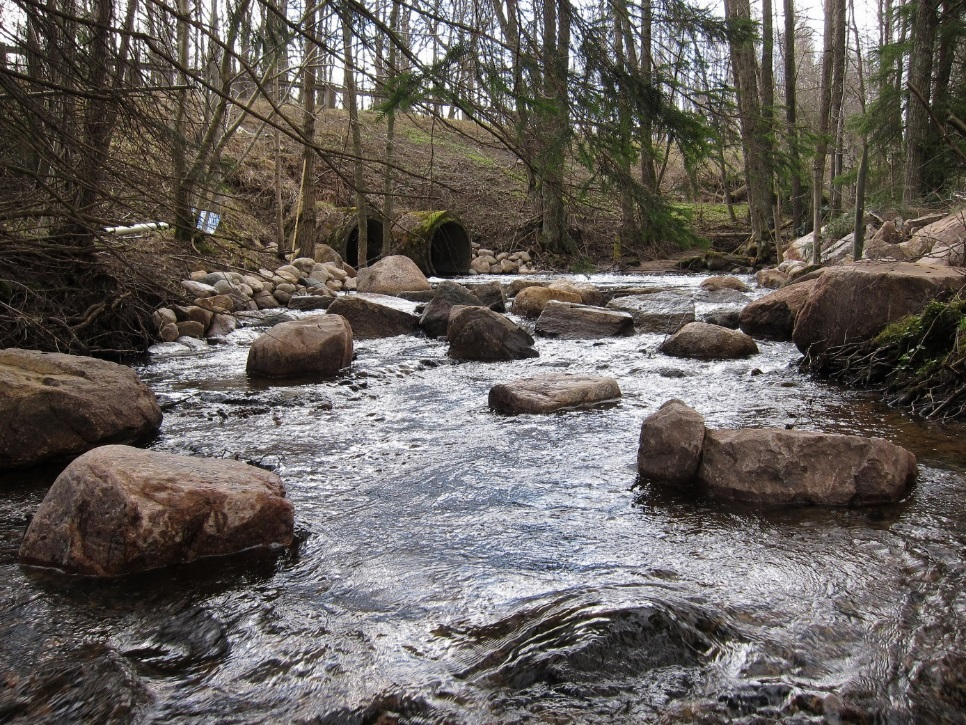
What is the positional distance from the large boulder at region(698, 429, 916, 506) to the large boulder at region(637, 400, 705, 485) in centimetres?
10

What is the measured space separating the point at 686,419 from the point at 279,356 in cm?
436

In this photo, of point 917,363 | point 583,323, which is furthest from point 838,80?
point 917,363

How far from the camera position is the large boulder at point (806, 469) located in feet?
13.2

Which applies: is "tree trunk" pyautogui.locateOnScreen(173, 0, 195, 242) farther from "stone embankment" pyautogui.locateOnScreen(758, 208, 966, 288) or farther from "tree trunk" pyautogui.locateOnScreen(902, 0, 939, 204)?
"tree trunk" pyautogui.locateOnScreen(902, 0, 939, 204)

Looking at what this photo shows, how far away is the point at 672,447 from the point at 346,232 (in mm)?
15211

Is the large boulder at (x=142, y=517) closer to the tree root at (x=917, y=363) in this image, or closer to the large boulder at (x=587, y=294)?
the tree root at (x=917, y=363)

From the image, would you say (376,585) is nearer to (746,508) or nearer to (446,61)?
(746,508)

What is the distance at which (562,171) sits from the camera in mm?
4043

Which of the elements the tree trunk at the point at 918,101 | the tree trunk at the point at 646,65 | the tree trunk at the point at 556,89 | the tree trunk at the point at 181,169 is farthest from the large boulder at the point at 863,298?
the tree trunk at the point at 918,101

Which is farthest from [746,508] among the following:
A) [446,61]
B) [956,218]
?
[956,218]

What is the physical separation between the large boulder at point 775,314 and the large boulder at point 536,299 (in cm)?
305

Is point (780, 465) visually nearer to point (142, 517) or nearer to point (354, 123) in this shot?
point (142, 517)

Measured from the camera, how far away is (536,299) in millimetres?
11688

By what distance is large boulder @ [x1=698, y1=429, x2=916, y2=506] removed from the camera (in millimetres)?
4027
